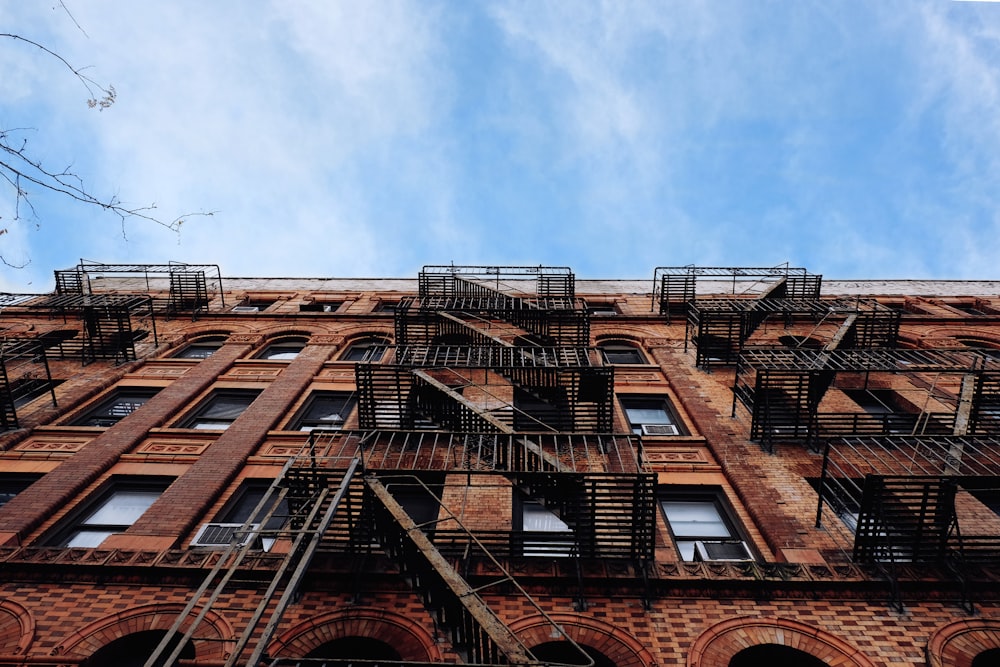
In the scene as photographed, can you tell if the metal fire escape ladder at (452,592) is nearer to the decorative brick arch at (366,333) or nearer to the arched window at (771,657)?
the arched window at (771,657)

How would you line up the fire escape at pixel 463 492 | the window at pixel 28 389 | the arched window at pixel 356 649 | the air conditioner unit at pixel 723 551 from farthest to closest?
the window at pixel 28 389, the air conditioner unit at pixel 723 551, the arched window at pixel 356 649, the fire escape at pixel 463 492

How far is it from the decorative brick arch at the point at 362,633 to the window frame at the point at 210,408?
25.2 feet

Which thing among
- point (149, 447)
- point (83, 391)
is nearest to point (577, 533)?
point (149, 447)

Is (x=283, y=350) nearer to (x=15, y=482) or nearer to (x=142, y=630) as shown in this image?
(x=15, y=482)

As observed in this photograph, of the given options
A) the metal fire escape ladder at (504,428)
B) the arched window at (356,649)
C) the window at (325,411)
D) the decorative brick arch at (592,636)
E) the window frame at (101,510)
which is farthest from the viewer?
the window at (325,411)

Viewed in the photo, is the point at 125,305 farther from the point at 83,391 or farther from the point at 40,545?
the point at 40,545

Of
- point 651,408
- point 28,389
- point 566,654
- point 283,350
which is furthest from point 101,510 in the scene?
point 651,408

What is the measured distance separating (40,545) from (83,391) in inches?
292

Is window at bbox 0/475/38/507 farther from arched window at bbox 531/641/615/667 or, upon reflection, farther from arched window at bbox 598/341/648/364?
arched window at bbox 598/341/648/364

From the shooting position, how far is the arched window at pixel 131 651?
8117 mm

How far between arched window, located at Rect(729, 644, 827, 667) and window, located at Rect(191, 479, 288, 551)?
745 centimetres

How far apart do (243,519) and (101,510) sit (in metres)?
2.89

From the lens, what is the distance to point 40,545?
10.2 m

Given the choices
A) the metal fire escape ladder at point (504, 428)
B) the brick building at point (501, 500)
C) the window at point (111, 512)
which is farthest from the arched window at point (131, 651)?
the metal fire escape ladder at point (504, 428)
